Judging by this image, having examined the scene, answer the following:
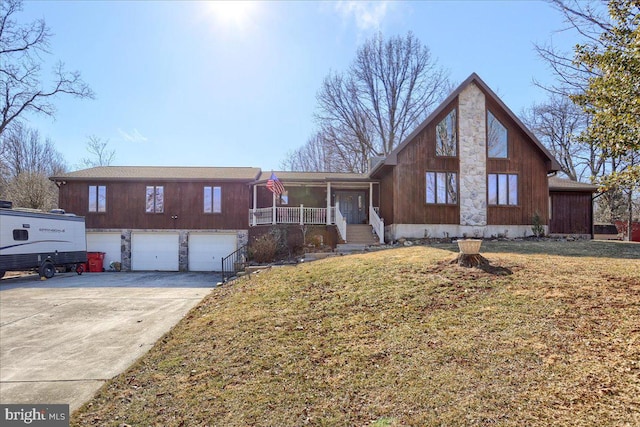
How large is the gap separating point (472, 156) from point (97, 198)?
18792 millimetres

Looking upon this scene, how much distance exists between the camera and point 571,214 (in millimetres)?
18844

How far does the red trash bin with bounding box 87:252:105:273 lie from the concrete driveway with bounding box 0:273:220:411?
445 centimetres

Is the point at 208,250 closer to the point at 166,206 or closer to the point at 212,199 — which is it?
the point at 212,199

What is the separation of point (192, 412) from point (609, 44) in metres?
8.33

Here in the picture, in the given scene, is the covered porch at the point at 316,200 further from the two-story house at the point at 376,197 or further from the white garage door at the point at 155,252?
the white garage door at the point at 155,252

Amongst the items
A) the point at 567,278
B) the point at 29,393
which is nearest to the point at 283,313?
the point at 29,393

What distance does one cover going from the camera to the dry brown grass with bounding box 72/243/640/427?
364cm

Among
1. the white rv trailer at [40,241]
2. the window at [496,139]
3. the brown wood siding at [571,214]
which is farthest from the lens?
the brown wood siding at [571,214]

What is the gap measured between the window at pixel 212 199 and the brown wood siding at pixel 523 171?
516 inches

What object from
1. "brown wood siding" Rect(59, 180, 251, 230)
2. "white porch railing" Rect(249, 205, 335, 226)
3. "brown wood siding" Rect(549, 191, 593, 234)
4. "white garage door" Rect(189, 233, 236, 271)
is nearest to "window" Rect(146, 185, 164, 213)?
"brown wood siding" Rect(59, 180, 251, 230)

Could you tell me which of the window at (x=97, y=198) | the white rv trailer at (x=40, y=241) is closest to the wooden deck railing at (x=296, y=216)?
the window at (x=97, y=198)

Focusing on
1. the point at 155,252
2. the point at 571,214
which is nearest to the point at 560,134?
the point at 571,214

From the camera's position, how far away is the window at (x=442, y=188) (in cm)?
1527

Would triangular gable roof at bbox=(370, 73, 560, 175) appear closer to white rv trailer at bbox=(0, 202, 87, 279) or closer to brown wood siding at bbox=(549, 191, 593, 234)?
brown wood siding at bbox=(549, 191, 593, 234)
